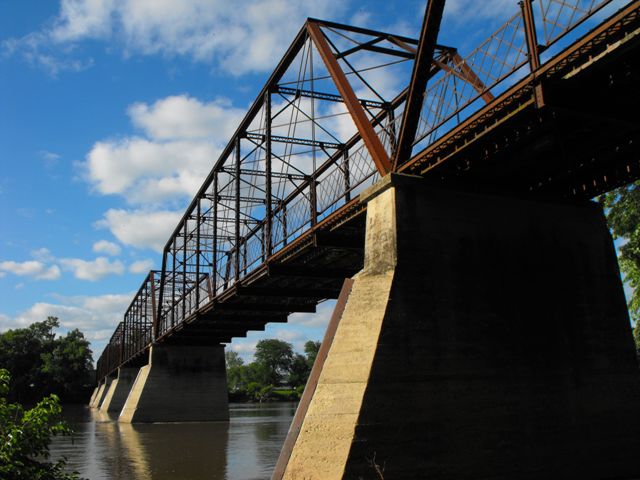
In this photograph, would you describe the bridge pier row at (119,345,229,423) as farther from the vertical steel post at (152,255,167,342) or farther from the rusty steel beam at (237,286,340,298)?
the rusty steel beam at (237,286,340,298)

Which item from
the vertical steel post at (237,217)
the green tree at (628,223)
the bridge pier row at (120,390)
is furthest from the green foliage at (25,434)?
the bridge pier row at (120,390)

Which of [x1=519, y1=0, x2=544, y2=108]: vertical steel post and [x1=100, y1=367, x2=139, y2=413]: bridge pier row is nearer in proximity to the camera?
[x1=519, y1=0, x2=544, y2=108]: vertical steel post

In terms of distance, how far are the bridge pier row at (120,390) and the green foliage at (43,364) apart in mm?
38430

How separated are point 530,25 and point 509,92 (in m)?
1.19

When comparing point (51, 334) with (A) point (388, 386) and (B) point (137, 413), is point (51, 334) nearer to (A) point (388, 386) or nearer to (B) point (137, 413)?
(B) point (137, 413)

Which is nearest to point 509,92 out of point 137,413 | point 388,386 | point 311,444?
point 388,386

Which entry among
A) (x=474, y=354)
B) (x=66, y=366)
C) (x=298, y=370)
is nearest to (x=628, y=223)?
(x=474, y=354)

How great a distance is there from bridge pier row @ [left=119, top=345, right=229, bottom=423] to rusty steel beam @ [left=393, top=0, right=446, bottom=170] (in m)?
38.0

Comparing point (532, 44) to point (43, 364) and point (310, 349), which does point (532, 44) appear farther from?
point (310, 349)

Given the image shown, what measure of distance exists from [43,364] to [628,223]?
11021 centimetres

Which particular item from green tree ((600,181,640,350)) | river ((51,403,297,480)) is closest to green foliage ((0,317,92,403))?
river ((51,403,297,480))

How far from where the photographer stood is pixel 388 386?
11.5 meters

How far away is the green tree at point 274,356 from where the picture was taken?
182 m

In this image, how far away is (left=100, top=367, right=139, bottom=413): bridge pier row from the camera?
7612 cm
